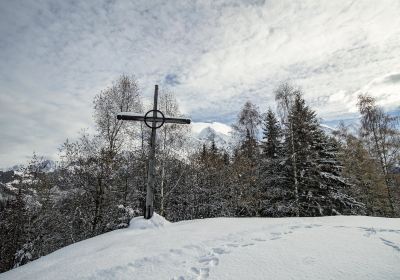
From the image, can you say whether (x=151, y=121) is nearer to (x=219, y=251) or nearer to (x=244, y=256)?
(x=219, y=251)

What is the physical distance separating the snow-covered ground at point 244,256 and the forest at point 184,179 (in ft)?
29.5

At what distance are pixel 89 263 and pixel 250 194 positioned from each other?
13395 mm

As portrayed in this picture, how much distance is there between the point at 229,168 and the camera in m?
17.4

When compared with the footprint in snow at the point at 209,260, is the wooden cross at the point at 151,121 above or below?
above

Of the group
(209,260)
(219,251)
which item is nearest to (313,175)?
(219,251)

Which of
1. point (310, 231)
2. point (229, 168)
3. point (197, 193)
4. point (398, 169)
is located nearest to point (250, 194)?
point (229, 168)

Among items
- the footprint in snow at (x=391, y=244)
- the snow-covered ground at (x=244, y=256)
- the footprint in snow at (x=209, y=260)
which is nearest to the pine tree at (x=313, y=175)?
the snow-covered ground at (x=244, y=256)

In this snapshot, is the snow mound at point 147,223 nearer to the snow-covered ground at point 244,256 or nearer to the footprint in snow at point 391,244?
the snow-covered ground at point 244,256

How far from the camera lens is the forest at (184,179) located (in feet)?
44.2

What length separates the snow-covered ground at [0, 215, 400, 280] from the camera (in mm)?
2953

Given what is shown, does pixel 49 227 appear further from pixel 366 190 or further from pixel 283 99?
pixel 366 190

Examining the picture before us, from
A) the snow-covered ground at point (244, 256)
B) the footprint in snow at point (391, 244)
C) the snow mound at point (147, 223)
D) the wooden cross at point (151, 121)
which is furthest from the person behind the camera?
the wooden cross at point (151, 121)

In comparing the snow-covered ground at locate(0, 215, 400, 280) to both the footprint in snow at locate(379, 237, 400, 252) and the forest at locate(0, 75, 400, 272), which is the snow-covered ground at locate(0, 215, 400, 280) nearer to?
the footprint in snow at locate(379, 237, 400, 252)

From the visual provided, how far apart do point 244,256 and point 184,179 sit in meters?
16.9
